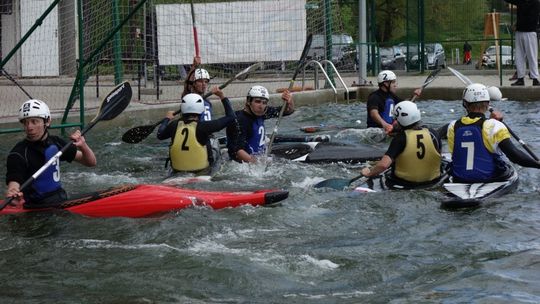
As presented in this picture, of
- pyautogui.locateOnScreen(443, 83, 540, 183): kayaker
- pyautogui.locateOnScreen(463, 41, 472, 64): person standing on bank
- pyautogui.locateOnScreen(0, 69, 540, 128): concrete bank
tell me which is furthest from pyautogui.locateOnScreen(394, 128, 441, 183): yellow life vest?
pyautogui.locateOnScreen(463, 41, 472, 64): person standing on bank

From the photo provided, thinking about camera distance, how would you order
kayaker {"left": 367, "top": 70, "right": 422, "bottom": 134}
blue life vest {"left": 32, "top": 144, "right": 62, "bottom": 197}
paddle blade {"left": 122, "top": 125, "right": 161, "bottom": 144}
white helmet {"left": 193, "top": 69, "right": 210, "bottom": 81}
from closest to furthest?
blue life vest {"left": 32, "top": 144, "right": 62, "bottom": 197} < white helmet {"left": 193, "top": 69, "right": 210, "bottom": 81} < paddle blade {"left": 122, "top": 125, "right": 161, "bottom": 144} < kayaker {"left": 367, "top": 70, "right": 422, "bottom": 134}

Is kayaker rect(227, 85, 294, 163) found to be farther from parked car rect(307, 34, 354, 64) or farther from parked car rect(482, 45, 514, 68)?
parked car rect(482, 45, 514, 68)

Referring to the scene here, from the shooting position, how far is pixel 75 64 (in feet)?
54.7

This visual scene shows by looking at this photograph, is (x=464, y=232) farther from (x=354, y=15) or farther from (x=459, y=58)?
(x=354, y=15)

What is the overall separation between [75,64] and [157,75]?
2.24 metres

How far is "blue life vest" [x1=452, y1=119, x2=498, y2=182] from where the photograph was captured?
30.2 ft

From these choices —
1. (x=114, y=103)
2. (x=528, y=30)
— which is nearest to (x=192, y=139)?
(x=114, y=103)

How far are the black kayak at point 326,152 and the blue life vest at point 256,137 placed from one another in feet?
2.20

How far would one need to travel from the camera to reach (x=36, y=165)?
28.4 feet

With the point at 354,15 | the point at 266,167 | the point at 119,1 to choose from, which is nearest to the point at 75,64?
the point at 119,1

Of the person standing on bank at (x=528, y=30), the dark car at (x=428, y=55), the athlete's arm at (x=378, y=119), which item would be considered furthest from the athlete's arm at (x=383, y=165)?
the dark car at (x=428, y=55)

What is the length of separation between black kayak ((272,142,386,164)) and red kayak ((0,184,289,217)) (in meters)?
3.34

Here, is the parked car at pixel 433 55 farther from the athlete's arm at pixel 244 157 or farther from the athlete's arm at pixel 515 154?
the athlete's arm at pixel 515 154

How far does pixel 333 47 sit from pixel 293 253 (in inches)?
663
